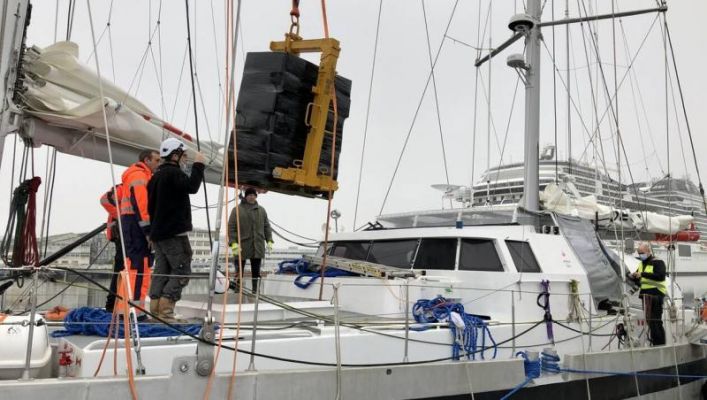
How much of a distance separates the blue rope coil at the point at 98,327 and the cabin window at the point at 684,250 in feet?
77.7

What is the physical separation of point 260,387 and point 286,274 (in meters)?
3.27

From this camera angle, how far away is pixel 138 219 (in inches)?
179

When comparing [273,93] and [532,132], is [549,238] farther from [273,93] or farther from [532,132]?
[273,93]

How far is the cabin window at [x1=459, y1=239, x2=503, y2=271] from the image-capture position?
244 inches

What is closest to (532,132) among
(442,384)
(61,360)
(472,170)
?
(472,170)

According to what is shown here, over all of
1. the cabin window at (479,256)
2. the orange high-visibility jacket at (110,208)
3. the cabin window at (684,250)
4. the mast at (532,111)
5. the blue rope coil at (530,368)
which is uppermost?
the mast at (532,111)

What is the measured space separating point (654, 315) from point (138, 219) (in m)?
6.40

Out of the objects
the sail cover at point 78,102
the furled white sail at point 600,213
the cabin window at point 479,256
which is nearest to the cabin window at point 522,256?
the cabin window at point 479,256

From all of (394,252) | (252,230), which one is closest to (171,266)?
(252,230)

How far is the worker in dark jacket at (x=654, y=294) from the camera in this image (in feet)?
23.6

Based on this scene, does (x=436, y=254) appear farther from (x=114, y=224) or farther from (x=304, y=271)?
(x=114, y=224)

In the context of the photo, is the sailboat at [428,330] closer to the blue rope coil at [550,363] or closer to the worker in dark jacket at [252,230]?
the blue rope coil at [550,363]

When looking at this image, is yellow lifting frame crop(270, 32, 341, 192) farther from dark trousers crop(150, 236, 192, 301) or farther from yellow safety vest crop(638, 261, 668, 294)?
yellow safety vest crop(638, 261, 668, 294)

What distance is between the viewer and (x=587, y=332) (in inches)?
245
